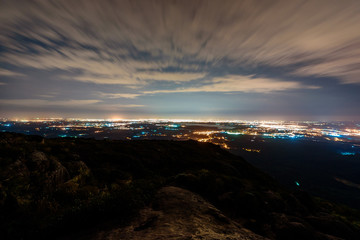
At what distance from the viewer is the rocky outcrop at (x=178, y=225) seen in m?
4.46

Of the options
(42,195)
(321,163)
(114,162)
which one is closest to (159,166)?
(114,162)

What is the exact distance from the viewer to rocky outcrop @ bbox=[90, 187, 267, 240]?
4.46m

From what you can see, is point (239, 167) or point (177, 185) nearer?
point (177, 185)

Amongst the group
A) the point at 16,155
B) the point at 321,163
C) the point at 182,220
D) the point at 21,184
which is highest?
the point at 16,155

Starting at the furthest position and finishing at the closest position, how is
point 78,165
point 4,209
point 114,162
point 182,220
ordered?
point 114,162
point 78,165
point 4,209
point 182,220

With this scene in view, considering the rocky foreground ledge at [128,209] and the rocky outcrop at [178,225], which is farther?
the rocky foreground ledge at [128,209]

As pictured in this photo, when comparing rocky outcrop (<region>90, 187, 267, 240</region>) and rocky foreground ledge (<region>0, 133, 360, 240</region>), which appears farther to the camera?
rocky foreground ledge (<region>0, 133, 360, 240</region>)

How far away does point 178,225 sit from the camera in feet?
16.9

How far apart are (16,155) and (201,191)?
12.0 metres

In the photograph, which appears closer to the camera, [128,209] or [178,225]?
[178,225]

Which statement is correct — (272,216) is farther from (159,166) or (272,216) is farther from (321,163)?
(321,163)

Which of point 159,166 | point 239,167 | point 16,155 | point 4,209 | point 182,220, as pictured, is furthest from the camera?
point 239,167

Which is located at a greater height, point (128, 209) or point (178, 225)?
point (128, 209)

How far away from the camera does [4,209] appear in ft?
19.7
